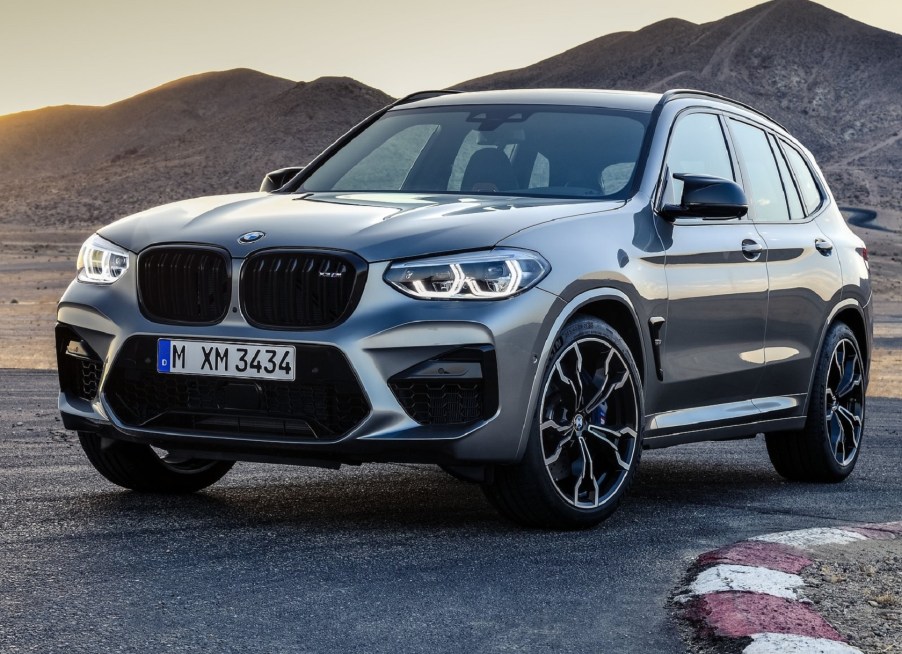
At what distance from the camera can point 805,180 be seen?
335 inches

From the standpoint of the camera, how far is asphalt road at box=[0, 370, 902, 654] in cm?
415

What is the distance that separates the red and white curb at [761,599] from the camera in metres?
4.12

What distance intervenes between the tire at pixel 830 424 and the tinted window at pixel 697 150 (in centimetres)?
126

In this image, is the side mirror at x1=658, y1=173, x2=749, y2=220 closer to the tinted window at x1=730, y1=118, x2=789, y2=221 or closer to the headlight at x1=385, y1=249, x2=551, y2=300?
the tinted window at x1=730, y1=118, x2=789, y2=221

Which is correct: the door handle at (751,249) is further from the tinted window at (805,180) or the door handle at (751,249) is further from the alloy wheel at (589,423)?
the alloy wheel at (589,423)

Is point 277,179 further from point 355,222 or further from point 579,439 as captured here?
point 579,439

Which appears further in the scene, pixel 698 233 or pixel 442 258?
pixel 698 233

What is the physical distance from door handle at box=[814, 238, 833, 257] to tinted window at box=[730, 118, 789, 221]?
228mm

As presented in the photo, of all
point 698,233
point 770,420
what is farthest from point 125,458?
point 770,420

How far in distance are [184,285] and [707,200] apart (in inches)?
92.4

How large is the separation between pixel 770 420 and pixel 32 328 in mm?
19385

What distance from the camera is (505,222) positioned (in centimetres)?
564

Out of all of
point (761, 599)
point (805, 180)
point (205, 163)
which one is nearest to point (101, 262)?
point (761, 599)

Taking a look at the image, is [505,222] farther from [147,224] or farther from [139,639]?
[139,639]
